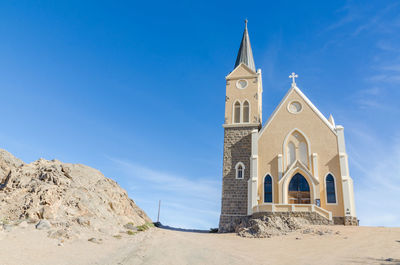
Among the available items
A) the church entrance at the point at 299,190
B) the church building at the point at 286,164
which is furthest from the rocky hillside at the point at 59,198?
the church entrance at the point at 299,190

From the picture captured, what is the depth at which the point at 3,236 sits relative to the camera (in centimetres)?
1380

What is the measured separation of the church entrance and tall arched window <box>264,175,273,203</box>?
5.05 feet

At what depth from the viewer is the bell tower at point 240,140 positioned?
25.7 metres

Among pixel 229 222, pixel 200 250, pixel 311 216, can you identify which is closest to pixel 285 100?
pixel 311 216

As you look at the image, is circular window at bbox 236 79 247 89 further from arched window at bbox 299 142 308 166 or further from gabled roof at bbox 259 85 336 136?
arched window at bbox 299 142 308 166

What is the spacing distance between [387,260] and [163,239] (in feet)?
38.4

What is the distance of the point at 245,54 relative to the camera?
32.6 metres

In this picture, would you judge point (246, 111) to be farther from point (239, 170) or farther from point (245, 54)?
point (245, 54)

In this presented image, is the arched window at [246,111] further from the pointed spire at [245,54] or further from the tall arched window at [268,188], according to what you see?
the tall arched window at [268,188]

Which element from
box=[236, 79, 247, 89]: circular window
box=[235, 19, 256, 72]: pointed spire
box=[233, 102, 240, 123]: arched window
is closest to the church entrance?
box=[233, 102, 240, 123]: arched window

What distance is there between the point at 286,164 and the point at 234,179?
176 inches

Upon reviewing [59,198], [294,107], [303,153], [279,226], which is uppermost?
[294,107]

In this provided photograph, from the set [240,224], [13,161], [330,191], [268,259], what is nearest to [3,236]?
[13,161]

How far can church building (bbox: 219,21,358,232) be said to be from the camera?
77.0 feet
